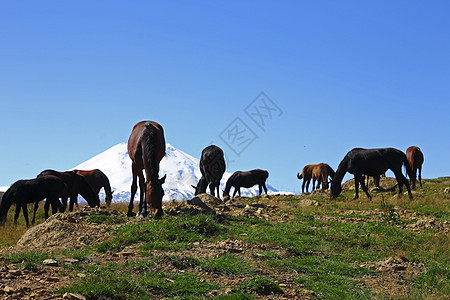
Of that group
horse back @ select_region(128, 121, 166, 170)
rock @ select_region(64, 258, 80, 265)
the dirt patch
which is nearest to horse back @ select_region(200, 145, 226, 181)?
horse back @ select_region(128, 121, 166, 170)

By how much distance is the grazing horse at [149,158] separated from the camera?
1298 cm

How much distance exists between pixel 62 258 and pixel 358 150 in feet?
59.8

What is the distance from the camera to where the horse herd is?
13617 mm

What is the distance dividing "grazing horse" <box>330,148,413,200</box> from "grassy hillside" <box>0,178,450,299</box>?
23.3 ft

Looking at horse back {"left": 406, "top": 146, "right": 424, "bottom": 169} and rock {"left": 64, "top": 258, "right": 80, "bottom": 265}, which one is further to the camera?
horse back {"left": 406, "top": 146, "right": 424, "bottom": 169}

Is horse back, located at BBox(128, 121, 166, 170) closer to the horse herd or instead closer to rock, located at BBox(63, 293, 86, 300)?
the horse herd

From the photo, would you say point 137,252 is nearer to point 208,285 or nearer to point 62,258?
point 62,258

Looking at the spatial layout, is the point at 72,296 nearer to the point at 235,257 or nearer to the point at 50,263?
the point at 50,263

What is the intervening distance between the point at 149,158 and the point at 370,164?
14.0 metres

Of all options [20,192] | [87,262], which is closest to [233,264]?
[87,262]

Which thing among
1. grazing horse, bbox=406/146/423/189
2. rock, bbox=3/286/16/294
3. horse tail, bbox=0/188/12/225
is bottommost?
rock, bbox=3/286/16/294

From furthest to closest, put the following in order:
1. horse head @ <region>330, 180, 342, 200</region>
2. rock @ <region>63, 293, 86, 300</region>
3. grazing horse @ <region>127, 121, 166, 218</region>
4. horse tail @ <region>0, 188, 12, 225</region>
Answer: horse head @ <region>330, 180, 342, 200</region>
horse tail @ <region>0, 188, 12, 225</region>
grazing horse @ <region>127, 121, 166, 218</region>
rock @ <region>63, 293, 86, 300</region>

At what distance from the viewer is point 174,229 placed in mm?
11508

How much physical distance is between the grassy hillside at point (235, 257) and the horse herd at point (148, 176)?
3.98 ft
